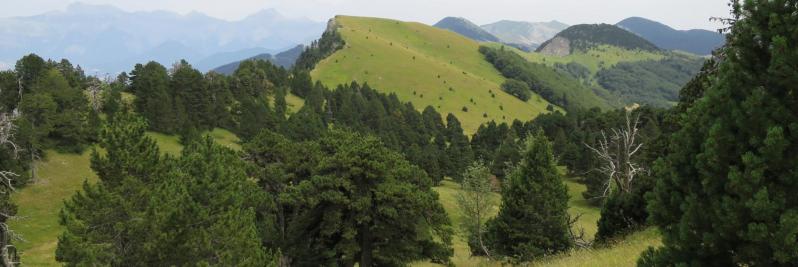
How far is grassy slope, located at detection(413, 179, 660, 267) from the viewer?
1750 centimetres

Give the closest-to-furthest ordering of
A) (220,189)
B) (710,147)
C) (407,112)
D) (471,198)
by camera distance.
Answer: (710,147)
(220,189)
(471,198)
(407,112)

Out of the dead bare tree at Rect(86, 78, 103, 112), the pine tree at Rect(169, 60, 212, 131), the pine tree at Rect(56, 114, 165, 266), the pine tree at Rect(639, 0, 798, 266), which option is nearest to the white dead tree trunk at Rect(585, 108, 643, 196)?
the pine tree at Rect(639, 0, 798, 266)

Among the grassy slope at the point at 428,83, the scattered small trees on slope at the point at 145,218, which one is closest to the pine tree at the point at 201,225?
the scattered small trees on slope at the point at 145,218

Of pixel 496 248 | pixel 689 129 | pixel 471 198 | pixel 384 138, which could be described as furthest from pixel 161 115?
pixel 689 129

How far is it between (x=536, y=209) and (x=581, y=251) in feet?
25.5

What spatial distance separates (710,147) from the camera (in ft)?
25.9

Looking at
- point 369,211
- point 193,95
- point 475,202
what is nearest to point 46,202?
point 193,95

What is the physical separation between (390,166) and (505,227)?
8066 millimetres

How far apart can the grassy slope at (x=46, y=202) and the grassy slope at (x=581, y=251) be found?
34.4m

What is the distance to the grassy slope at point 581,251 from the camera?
1750 centimetres

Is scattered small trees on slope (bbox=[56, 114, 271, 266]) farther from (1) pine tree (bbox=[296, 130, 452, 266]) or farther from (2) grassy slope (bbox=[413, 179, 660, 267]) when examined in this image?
(2) grassy slope (bbox=[413, 179, 660, 267])

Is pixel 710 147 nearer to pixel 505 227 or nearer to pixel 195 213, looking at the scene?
pixel 195 213

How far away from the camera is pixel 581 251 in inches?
929

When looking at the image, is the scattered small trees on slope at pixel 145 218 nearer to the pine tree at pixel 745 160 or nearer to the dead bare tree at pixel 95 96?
the pine tree at pixel 745 160
